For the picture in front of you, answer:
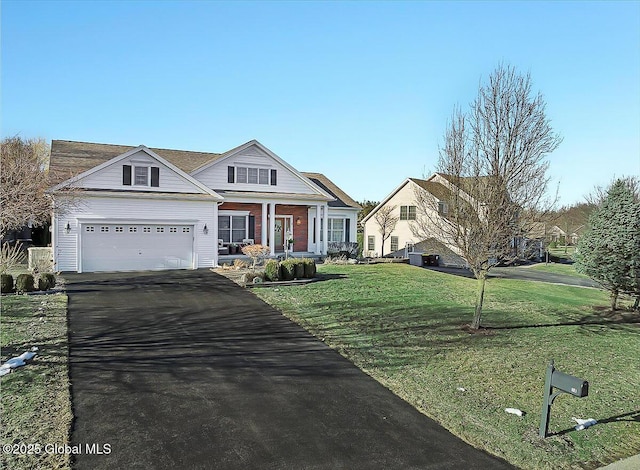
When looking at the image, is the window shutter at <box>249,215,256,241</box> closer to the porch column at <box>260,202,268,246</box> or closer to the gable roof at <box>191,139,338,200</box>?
the porch column at <box>260,202,268,246</box>

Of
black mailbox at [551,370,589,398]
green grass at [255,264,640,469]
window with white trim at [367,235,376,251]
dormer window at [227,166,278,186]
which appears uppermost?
dormer window at [227,166,278,186]

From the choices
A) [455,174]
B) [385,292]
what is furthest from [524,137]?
[385,292]

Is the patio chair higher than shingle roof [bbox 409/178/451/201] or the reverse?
the reverse

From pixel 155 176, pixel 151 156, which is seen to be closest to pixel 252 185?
pixel 155 176

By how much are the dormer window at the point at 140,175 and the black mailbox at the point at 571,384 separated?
19.2 meters

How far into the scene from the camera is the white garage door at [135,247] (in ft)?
63.5

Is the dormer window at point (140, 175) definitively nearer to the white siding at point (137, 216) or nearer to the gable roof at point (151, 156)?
the gable roof at point (151, 156)

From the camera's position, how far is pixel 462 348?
10039 mm

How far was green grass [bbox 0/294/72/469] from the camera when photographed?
16.4 ft

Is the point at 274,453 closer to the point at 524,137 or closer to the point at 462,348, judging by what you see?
the point at 462,348

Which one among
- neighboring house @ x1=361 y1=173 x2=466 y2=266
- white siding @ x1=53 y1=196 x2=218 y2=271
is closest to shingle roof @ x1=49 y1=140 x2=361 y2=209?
white siding @ x1=53 y1=196 x2=218 y2=271

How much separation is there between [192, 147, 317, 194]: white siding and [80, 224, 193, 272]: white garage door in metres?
3.76

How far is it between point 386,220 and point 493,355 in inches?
1122

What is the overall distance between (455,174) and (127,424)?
916 cm
